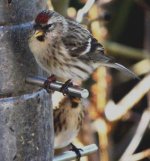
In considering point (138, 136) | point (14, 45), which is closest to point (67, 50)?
point (14, 45)

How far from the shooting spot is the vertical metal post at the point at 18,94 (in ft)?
8.07

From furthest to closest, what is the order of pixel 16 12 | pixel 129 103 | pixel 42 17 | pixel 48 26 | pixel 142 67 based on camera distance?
pixel 142 67
pixel 129 103
pixel 48 26
pixel 42 17
pixel 16 12

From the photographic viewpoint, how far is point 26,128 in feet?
8.24

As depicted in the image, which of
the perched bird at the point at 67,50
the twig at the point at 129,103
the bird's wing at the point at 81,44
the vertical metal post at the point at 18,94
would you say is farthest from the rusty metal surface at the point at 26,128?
the twig at the point at 129,103

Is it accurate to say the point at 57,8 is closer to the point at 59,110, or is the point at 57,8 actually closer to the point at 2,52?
the point at 59,110

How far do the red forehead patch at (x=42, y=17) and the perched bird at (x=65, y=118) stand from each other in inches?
33.7

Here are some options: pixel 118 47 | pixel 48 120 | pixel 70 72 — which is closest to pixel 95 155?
pixel 118 47

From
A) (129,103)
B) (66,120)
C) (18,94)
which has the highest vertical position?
(18,94)

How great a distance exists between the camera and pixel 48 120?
2.61 metres

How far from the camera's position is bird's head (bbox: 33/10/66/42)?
257 cm

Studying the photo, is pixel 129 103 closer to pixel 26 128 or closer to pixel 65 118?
pixel 65 118

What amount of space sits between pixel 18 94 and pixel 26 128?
4.8 inches

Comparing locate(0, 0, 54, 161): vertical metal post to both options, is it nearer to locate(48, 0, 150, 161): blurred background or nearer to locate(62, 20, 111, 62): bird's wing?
locate(62, 20, 111, 62): bird's wing

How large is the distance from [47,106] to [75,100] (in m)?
0.89
